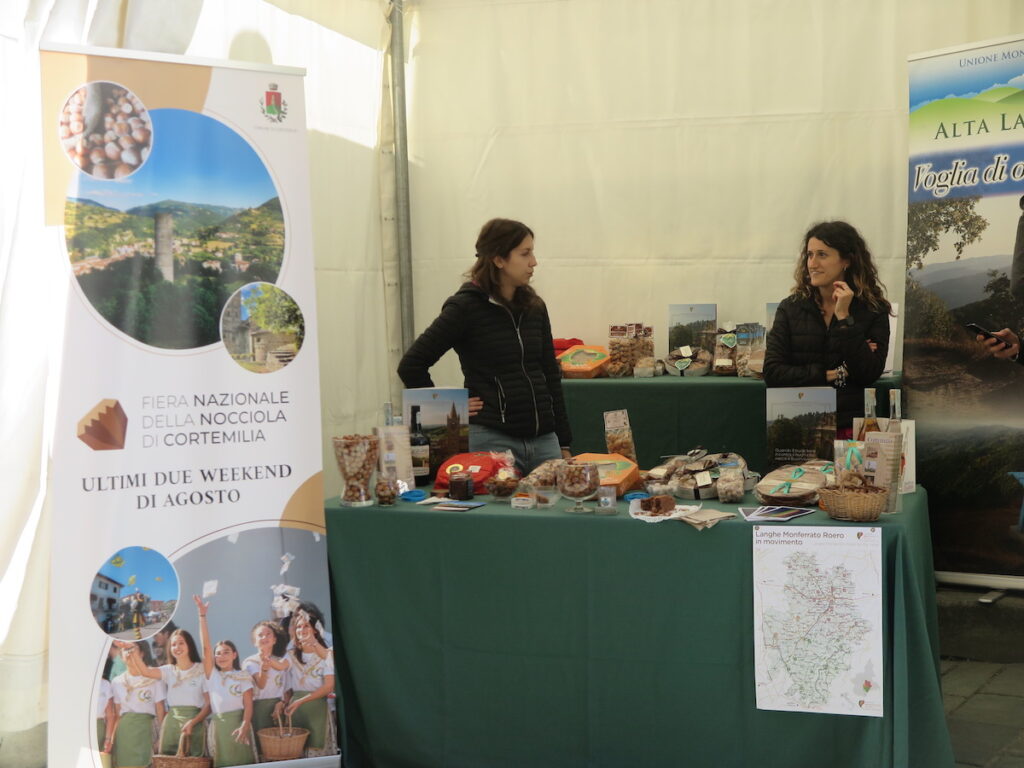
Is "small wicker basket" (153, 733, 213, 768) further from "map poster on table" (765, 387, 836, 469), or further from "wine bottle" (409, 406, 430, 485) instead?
"map poster on table" (765, 387, 836, 469)

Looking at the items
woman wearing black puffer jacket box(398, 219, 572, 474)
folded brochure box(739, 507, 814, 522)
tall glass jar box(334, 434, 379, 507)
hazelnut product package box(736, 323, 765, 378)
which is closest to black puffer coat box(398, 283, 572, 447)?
woman wearing black puffer jacket box(398, 219, 572, 474)

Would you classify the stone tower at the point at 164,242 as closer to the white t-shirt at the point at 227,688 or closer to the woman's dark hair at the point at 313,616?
the woman's dark hair at the point at 313,616

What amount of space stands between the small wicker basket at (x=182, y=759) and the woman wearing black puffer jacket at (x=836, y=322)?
6.89ft

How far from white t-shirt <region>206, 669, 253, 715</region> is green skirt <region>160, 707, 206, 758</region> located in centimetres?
5

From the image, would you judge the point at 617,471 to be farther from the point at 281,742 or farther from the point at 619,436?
the point at 281,742

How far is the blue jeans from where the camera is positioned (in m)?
3.30

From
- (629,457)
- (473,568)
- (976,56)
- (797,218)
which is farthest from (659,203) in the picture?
(473,568)

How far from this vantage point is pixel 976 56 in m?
3.67

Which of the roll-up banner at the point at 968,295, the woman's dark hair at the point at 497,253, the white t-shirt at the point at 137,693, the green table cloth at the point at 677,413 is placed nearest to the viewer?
the white t-shirt at the point at 137,693

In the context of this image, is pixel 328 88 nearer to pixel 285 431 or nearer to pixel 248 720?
pixel 285 431

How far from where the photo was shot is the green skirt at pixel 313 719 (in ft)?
8.29

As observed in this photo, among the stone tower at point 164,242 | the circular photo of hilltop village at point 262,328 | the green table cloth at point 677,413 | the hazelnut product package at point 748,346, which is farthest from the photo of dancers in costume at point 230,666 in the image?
the hazelnut product package at point 748,346

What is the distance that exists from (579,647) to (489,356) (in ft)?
3.52

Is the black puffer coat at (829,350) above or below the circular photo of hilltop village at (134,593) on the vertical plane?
above
